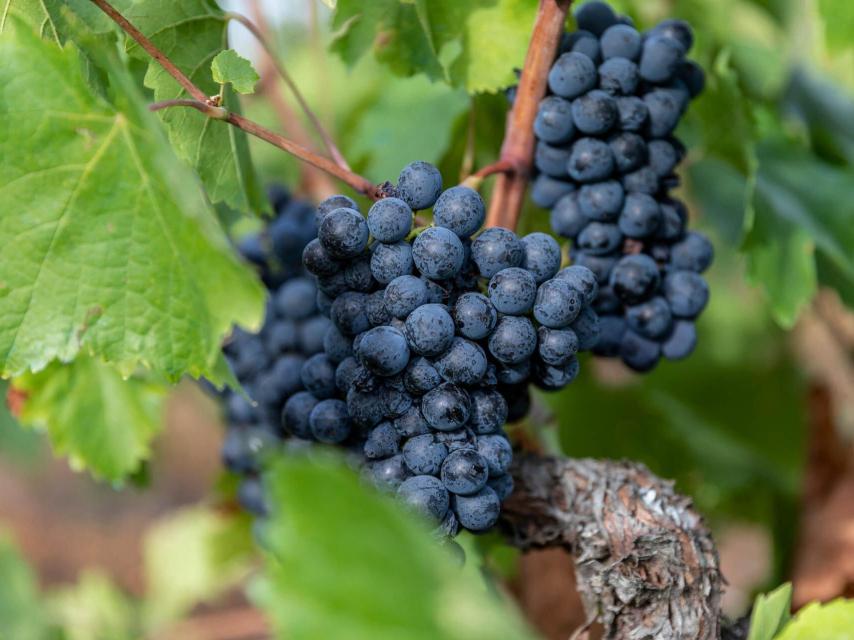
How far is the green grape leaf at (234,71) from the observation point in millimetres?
964

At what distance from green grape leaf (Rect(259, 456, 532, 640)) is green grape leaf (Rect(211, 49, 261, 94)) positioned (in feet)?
1.88

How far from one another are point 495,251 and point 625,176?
0.31 meters

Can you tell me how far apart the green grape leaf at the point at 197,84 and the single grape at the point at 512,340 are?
422mm

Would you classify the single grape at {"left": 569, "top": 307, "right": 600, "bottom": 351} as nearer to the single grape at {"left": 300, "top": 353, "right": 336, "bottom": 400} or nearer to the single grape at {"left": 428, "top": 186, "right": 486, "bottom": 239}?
the single grape at {"left": 428, "top": 186, "right": 486, "bottom": 239}

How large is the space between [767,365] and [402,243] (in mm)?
1722

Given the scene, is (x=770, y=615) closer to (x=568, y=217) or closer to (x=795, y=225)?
(x=568, y=217)

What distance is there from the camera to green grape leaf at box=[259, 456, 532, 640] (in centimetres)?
50

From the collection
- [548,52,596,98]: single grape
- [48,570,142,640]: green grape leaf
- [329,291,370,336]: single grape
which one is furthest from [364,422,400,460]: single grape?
[48,570,142,640]: green grape leaf

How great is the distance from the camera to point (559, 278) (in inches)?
36.2

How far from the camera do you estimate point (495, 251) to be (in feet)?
2.94

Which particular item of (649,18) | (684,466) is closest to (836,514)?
(684,466)

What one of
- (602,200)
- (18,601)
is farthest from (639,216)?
(18,601)

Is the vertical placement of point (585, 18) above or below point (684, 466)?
above

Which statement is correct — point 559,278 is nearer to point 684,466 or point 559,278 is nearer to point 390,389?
point 390,389
